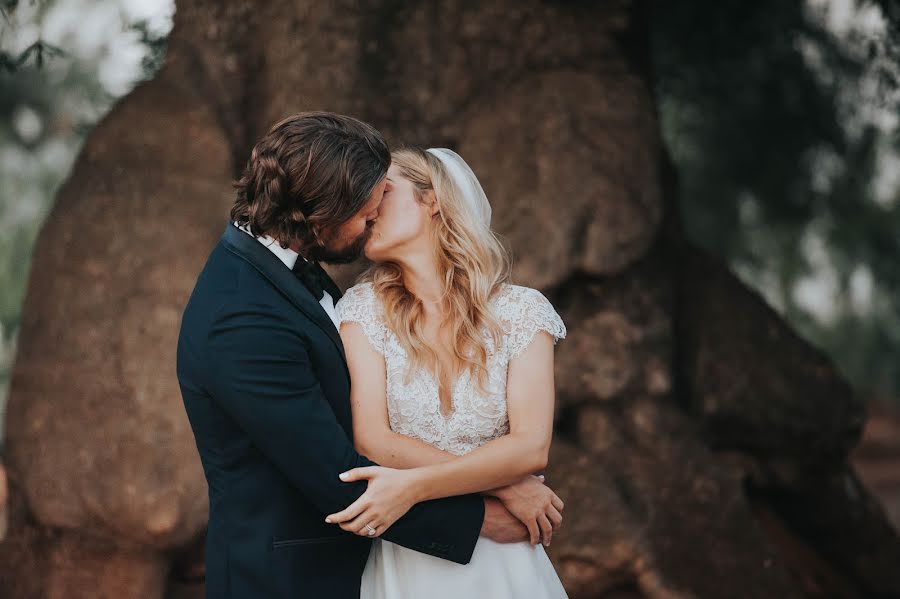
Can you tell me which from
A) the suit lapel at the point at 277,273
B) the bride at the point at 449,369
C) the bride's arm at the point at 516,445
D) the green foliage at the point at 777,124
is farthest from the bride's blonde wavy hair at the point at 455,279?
the green foliage at the point at 777,124

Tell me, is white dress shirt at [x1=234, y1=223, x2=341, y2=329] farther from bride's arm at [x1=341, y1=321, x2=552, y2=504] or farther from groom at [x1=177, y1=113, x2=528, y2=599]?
bride's arm at [x1=341, y1=321, x2=552, y2=504]

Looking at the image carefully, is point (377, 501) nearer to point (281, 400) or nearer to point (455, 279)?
point (281, 400)

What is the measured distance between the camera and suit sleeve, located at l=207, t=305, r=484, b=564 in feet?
8.43

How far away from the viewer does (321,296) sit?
3049 mm

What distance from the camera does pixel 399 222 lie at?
3121 mm

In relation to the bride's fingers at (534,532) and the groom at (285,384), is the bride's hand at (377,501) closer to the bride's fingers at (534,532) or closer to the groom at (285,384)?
the groom at (285,384)

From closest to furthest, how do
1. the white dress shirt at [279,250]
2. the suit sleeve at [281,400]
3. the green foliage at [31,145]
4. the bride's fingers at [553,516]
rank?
the suit sleeve at [281,400]
the white dress shirt at [279,250]
the bride's fingers at [553,516]
the green foliage at [31,145]

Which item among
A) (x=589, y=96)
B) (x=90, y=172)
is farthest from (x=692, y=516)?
(x=90, y=172)

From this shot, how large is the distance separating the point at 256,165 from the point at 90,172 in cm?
225

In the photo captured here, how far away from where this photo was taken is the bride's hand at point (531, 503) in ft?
9.82

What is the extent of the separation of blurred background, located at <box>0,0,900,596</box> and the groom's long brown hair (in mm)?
2220

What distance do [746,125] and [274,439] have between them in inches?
285

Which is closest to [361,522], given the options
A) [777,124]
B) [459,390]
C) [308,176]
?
[459,390]

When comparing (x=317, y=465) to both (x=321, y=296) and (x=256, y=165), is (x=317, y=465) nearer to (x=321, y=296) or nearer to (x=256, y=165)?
(x=321, y=296)
